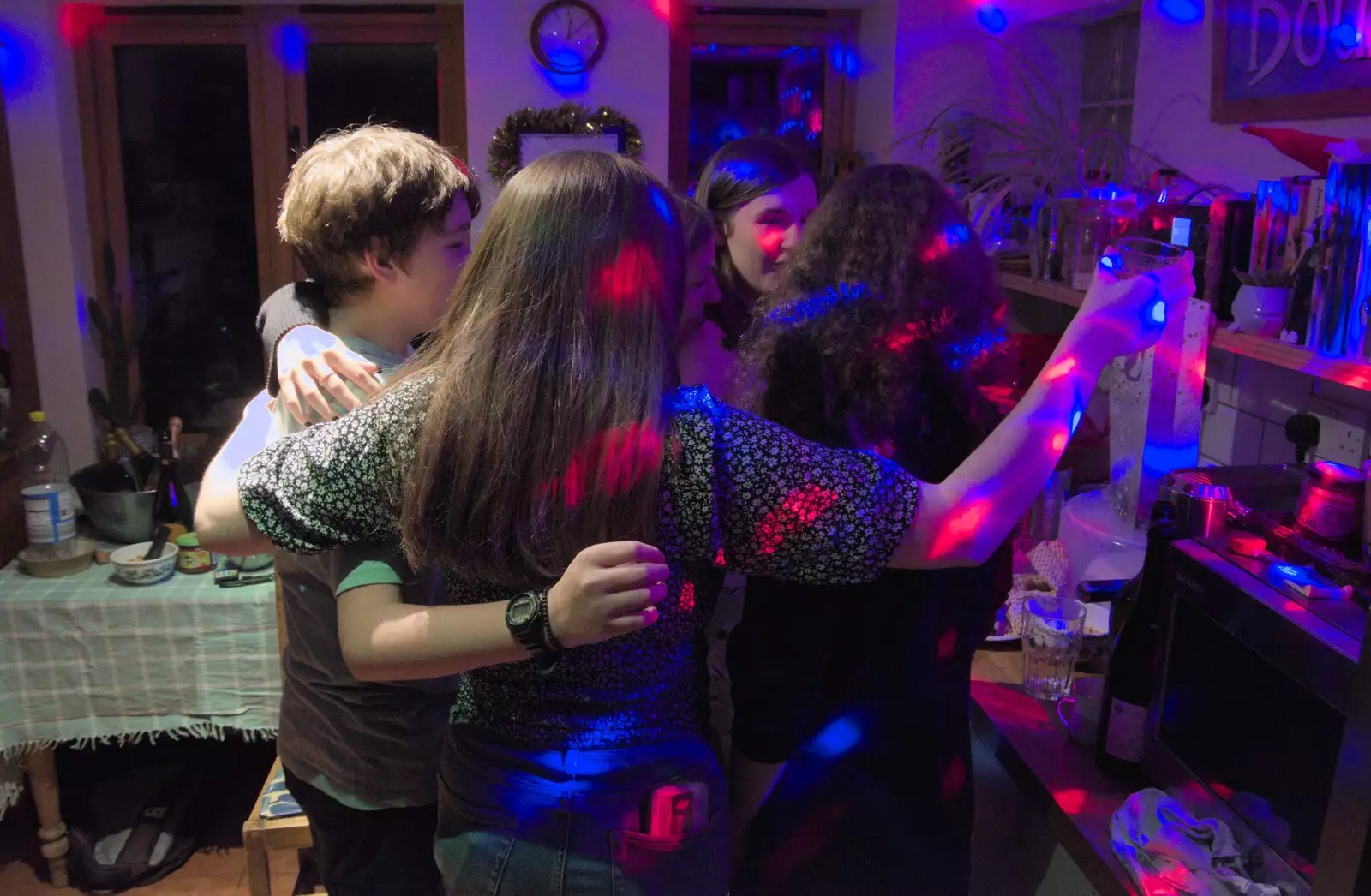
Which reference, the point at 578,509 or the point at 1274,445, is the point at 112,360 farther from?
the point at 1274,445

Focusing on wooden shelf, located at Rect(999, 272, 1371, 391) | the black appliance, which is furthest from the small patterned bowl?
wooden shelf, located at Rect(999, 272, 1371, 391)

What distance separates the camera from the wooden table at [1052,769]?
1121mm

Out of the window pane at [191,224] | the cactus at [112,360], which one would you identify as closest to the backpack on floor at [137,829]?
the cactus at [112,360]

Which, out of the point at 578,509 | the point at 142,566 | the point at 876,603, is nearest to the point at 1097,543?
the point at 876,603

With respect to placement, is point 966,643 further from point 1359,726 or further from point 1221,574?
point 1359,726

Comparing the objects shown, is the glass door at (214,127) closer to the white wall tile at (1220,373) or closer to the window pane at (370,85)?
the window pane at (370,85)

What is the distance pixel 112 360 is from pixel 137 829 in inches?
49.4

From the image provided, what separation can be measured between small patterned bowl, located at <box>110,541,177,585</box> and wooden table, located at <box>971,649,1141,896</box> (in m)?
1.72

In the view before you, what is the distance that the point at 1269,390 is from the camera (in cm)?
169

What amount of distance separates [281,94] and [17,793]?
1943mm

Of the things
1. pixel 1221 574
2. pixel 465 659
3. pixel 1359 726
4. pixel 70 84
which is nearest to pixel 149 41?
pixel 70 84

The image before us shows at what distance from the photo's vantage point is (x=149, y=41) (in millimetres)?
2846

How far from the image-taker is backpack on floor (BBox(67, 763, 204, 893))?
2279 mm

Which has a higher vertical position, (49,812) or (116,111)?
(116,111)
